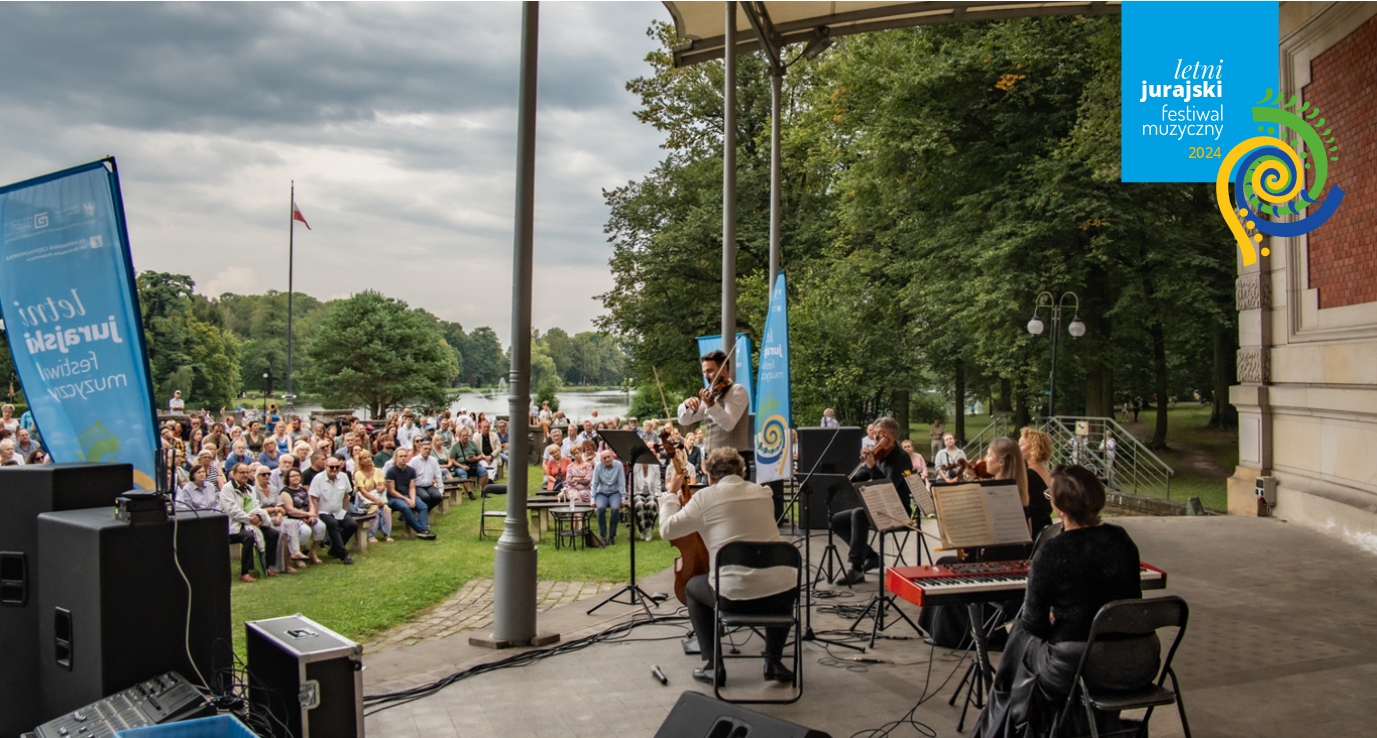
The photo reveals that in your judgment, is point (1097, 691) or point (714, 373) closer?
point (1097, 691)

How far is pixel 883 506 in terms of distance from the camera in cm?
649

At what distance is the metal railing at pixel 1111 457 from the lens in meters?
19.3

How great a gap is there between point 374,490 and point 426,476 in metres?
1.55

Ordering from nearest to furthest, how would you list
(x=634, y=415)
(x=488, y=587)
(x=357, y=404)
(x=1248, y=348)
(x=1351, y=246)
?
(x=488, y=587) → (x=1351, y=246) → (x=1248, y=348) → (x=634, y=415) → (x=357, y=404)

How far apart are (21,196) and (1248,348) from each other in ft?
44.2

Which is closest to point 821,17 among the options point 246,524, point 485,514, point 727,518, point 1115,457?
point 485,514

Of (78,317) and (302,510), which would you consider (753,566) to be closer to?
(78,317)

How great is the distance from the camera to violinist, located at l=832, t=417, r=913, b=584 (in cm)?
812

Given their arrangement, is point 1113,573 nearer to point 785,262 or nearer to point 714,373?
point 714,373

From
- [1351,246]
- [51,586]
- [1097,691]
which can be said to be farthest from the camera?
[1351,246]

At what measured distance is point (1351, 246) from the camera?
10.6 m

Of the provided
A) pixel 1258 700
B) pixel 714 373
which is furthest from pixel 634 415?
pixel 1258 700

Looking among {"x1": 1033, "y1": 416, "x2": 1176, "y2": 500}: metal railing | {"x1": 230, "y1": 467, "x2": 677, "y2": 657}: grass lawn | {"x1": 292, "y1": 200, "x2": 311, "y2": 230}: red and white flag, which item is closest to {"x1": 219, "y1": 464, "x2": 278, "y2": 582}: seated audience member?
{"x1": 230, "y1": 467, "x2": 677, "y2": 657}: grass lawn

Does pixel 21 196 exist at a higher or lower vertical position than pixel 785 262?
lower
